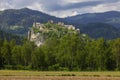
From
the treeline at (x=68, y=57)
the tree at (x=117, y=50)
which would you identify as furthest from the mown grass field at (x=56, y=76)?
the tree at (x=117, y=50)

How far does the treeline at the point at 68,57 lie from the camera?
484 ft

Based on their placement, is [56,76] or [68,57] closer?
[56,76]

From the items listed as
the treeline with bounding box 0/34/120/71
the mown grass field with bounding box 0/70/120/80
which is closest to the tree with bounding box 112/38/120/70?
the treeline with bounding box 0/34/120/71

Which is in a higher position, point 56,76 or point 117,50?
point 56,76

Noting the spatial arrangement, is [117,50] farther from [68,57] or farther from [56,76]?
[56,76]

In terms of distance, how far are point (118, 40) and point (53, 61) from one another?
29.0m

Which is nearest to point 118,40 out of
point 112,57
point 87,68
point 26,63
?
point 112,57

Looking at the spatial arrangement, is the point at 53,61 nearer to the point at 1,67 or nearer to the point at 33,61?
the point at 33,61

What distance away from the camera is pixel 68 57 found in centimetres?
15050

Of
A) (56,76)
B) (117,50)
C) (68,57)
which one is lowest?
Result: (68,57)

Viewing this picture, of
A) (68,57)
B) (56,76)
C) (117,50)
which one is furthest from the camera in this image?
(68,57)

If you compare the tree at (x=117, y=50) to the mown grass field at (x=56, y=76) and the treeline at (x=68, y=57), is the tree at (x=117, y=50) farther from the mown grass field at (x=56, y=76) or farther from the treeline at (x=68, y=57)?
the mown grass field at (x=56, y=76)

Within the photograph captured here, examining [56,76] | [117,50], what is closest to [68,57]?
[117,50]

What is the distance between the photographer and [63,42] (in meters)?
160
